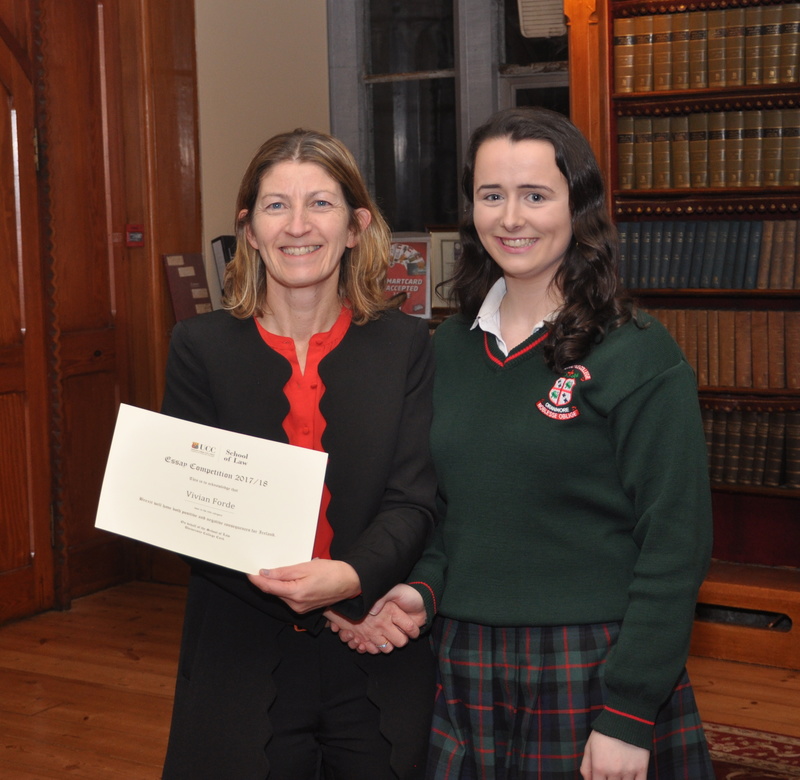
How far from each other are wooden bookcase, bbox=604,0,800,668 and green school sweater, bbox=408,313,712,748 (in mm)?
2473

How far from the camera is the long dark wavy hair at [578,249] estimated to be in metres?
1.42

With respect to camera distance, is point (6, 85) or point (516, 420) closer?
point (516, 420)

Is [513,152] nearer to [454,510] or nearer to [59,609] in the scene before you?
[454,510]

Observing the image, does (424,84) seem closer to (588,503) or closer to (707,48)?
(707,48)

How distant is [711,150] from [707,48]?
355 millimetres

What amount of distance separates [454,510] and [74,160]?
328 centimetres

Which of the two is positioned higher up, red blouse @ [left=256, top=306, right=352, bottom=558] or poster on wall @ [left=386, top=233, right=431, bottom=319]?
poster on wall @ [left=386, top=233, right=431, bottom=319]

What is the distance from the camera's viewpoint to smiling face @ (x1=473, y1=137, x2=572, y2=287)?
1.44 m

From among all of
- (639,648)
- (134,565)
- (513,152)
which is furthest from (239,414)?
(134,565)

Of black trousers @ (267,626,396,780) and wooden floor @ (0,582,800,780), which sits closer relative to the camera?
black trousers @ (267,626,396,780)

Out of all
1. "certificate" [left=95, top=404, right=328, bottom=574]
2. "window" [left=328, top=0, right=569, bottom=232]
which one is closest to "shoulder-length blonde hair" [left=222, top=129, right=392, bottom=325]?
"certificate" [left=95, top=404, right=328, bottom=574]

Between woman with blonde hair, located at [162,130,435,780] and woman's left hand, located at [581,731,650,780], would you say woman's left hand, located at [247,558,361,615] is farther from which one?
woman's left hand, located at [581,731,650,780]

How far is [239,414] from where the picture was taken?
1.51 m

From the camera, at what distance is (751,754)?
2.92 m
